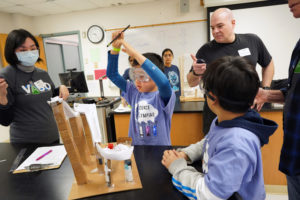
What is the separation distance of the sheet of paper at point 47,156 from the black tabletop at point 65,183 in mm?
47

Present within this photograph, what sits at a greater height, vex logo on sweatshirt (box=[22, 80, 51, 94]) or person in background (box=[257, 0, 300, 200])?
vex logo on sweatshirt (box=[22, 80, 51, 94])

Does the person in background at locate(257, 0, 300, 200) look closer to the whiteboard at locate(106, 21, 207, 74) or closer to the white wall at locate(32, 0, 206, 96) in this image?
the whiteboard at locate(106, 21, 207, 74)

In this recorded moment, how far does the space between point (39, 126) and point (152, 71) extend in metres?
1.10

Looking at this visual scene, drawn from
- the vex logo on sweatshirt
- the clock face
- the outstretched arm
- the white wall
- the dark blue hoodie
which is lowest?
the dark blue hoodie

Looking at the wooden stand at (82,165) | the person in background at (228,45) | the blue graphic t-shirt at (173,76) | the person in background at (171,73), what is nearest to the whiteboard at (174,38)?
the person in background at (171,73)

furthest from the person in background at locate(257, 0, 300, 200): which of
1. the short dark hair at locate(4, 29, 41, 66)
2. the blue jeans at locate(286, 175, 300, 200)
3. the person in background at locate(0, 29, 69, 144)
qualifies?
the short dark hair at locate(4, 29, 41, 66)

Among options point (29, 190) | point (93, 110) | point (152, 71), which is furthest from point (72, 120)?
point (152, 71)

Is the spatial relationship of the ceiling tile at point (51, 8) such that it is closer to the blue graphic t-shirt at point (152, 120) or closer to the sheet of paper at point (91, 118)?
the blue graphic t-shirt at point (152, 120)

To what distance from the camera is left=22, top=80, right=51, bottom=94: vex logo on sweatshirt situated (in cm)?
142

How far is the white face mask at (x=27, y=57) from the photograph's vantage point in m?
1.41

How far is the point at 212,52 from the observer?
1.84m

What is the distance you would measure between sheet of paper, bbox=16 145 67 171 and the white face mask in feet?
2.39

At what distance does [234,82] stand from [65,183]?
817 millimetres

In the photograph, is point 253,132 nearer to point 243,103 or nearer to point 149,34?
point 243,103
